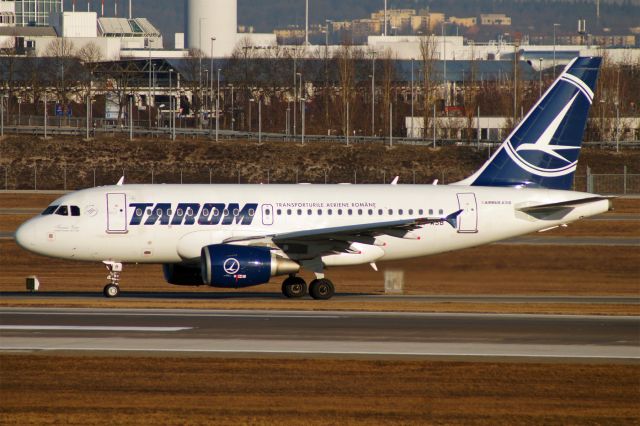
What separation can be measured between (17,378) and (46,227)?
51.6 feet

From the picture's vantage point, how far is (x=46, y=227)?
37875 mm

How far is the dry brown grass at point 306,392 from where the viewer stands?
65.0 feet

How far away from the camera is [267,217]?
127 ft

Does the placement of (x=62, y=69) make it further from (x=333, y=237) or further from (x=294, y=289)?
(x=333, y=237)

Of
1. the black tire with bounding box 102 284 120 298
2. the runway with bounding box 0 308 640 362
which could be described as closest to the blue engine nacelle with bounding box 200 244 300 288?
the runway with bounding box 0 308 640 362

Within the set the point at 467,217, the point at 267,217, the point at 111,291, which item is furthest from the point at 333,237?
the point at 111,291

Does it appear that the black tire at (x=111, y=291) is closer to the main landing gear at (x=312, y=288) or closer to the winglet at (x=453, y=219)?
the main landing gear at (x=312, y=288)

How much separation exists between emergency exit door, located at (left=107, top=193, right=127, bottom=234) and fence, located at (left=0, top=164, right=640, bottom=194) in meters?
47.4

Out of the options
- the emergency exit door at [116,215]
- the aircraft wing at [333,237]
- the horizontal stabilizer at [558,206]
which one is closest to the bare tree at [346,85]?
the horizontal stabilizer at [558,206]

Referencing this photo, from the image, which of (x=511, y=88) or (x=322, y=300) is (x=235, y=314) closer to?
(x=322, y=300)

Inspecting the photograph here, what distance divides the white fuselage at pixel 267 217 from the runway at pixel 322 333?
5193 mm

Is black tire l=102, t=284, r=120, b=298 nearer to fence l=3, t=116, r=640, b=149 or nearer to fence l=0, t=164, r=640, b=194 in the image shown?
fence l=0, t=164, r=640, b=194

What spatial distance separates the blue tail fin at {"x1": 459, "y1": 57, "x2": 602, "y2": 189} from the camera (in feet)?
136

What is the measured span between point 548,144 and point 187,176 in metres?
49.2
